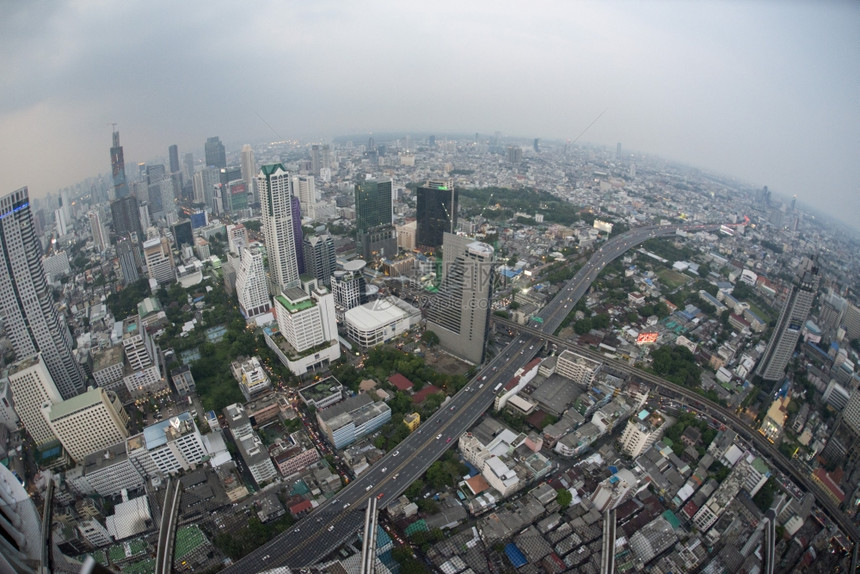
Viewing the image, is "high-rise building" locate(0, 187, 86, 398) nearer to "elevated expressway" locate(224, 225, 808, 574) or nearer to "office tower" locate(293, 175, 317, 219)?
"elevated expressway" locate(224, 225, 808, 574)

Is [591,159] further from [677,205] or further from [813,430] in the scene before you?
[813,430]

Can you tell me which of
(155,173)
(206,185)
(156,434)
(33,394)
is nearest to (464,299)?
(156,434)

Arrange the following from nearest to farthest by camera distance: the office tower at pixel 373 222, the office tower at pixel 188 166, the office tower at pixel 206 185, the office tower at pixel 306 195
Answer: the office tower at pixel 373 222, the office tower at pixel 306 195, the office tower at pixel 206 185, the office tower at pixel 188 166

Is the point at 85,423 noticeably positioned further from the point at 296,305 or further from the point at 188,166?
the point at 188,166

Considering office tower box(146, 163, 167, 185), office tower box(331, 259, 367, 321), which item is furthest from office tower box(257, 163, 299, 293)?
office tower box(146, 163, 167, 185)

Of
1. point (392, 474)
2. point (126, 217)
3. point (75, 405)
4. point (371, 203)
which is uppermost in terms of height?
point (371, 203)

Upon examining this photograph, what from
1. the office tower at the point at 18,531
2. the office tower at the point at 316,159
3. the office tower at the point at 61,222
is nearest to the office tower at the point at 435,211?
the office tower at the point at 61,222

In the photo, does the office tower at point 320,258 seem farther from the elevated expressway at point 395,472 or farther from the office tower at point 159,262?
the elevated expressway at point 395,472

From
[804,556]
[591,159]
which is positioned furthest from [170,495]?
[591,159]
